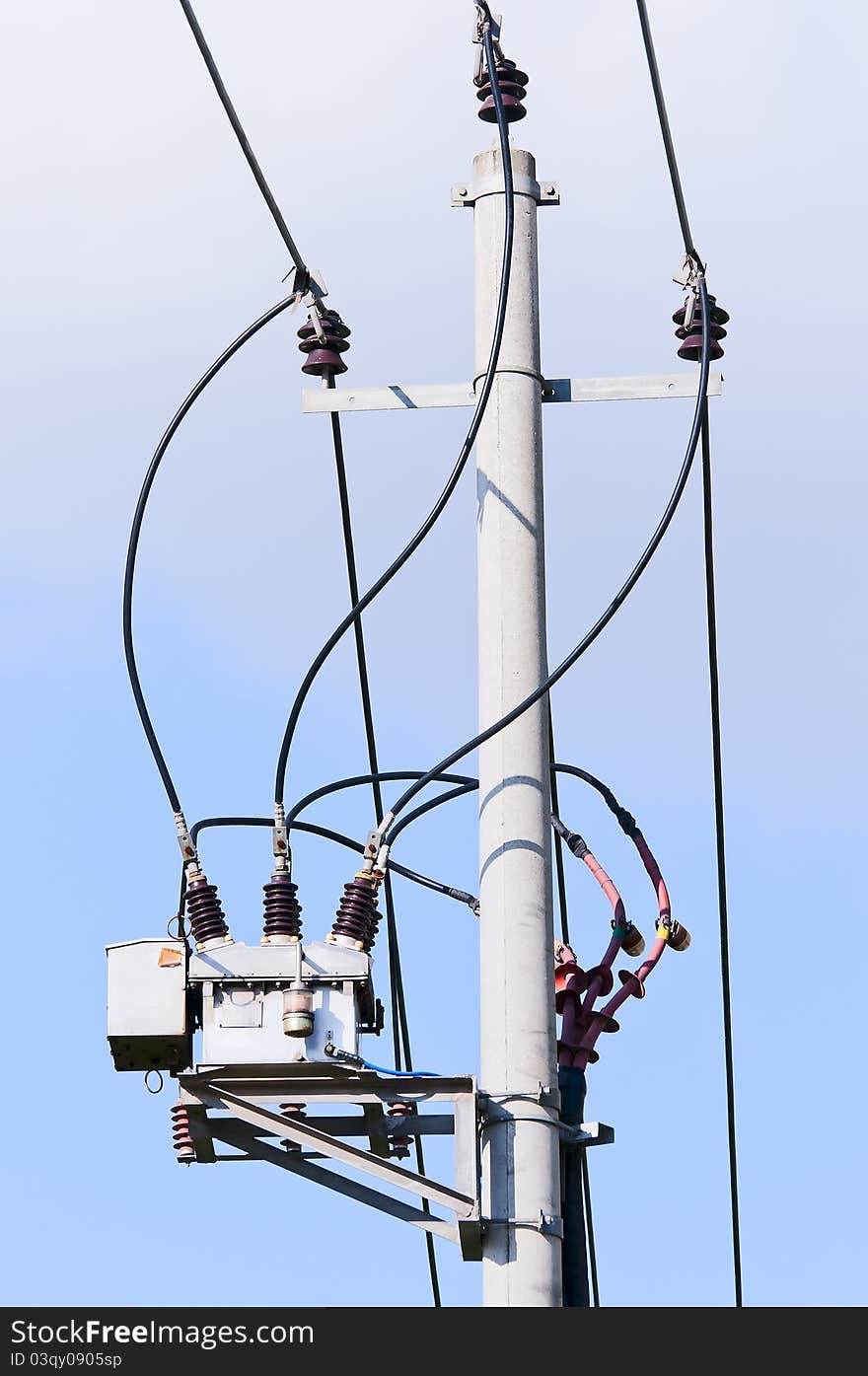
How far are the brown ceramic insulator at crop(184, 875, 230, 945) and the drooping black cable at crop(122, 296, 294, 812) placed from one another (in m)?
0.35

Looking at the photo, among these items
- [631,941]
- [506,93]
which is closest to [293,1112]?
[631,941]

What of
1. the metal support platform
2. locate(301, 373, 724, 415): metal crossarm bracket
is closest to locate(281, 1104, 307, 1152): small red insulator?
the metal support platform

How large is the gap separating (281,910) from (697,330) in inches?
101

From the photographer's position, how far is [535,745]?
945 cm

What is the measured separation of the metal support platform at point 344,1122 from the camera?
29.4 ft

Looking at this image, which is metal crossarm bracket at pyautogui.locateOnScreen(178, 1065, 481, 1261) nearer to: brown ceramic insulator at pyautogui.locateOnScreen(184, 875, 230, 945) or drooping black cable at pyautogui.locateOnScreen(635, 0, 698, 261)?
brown ceramic insulator at pyautogui.locateOnScreen(184, 875, 230, 945)

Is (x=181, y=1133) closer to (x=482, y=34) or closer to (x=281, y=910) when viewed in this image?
(x=281, y=910)

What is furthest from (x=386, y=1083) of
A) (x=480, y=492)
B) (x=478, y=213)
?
(x=478, y=213)

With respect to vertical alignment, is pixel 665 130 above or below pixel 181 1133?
above

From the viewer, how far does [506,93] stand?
32.7ft

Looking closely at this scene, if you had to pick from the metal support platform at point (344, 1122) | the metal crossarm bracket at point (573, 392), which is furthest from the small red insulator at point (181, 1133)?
the metal crossarm bracket at point (573, 392)

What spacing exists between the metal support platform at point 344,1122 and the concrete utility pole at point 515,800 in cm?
12
